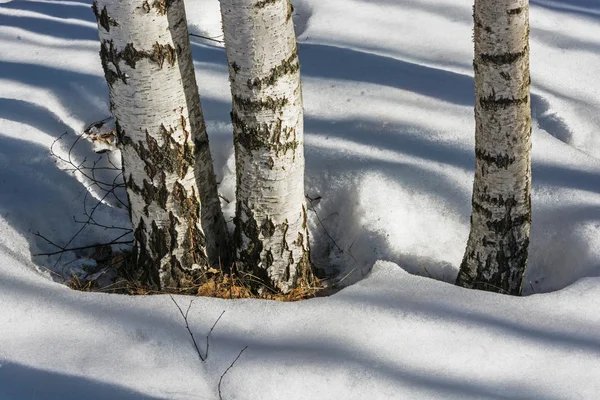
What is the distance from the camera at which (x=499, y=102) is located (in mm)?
2129

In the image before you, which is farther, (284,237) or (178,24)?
(284,237)

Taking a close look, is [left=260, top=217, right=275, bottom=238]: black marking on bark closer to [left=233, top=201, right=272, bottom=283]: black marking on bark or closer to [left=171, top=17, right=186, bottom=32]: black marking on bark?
[left=233, top=201, right=272, bottom=283]: black marking on bark

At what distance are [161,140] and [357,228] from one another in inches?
42.8

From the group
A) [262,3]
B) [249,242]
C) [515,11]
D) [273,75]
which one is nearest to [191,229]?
[249,242]

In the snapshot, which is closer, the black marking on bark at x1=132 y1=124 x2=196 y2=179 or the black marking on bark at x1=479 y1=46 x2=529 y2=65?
the black marking on bark at x1=479 y1=46 x2=529 y2=65

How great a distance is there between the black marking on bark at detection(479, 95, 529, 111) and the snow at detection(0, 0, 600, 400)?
68 cm

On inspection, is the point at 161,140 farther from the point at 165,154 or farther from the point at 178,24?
the point at 178,24

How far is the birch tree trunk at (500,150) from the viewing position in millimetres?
2043

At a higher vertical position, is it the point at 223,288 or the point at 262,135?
the point at 262,135

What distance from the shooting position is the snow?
1872 mm

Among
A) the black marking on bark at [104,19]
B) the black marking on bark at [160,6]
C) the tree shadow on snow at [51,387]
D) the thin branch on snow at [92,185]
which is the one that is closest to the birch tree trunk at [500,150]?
the black marking on bark at [160,6]

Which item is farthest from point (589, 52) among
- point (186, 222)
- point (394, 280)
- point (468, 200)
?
point (186, 222)

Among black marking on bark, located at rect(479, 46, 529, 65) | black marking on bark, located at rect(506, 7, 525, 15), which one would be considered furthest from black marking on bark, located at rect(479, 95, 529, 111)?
black marking on bark, located at rect(506, 7, 525, 15)

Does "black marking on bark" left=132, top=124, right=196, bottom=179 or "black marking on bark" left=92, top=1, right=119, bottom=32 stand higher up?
"black marking on bark" left=92, top=1, right=119, bottom=32
